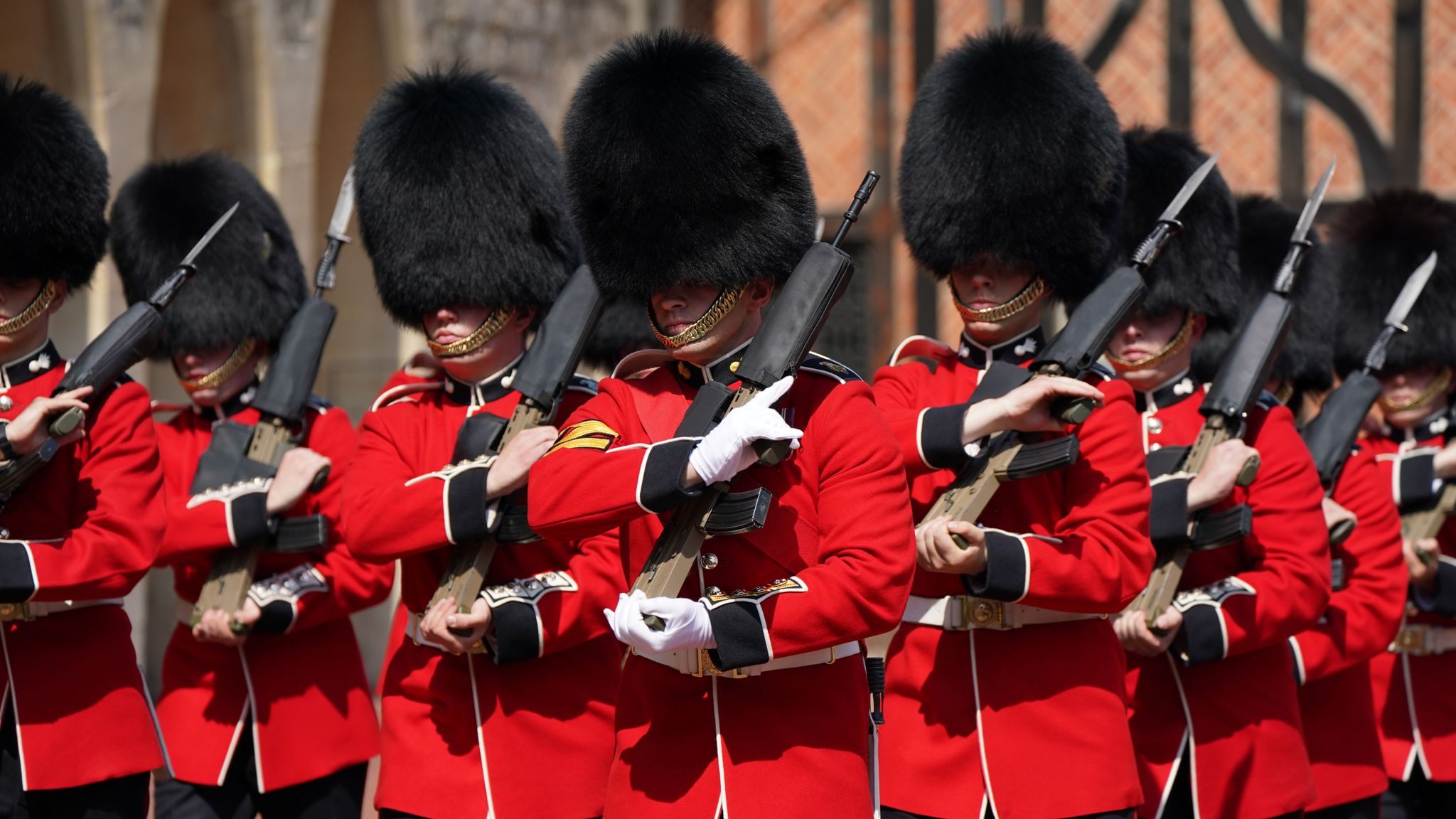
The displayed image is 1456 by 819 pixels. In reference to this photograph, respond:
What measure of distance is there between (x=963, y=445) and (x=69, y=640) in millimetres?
1626

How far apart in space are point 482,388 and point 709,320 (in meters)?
0.95

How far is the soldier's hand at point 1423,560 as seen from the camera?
4.80 meters

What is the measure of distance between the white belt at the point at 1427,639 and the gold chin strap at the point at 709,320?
277 cm

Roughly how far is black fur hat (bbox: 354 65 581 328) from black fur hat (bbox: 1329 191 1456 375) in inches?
101

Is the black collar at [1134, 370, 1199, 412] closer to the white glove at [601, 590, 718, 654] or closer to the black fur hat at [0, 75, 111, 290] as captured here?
the white glove at [601, 590, 718, 654]

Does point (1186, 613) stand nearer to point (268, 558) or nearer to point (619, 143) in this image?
point (619, 143)

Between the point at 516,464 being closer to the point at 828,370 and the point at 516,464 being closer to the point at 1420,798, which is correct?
the point at 828,370

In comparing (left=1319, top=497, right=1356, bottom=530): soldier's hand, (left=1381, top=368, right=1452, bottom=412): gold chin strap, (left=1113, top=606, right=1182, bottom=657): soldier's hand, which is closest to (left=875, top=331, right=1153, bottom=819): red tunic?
(left=1113, top=606, right=1182, bottom=657): soldier's hand

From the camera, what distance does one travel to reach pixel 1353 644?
4.27 meters

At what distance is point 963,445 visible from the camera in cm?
323

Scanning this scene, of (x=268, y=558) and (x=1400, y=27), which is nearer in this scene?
(x=268, y=558)

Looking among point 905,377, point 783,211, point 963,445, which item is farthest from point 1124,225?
point 783,211

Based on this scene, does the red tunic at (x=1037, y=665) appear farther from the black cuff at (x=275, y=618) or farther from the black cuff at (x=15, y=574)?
the black cuff at (x=15, y=574)

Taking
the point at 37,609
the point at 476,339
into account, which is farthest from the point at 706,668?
the point at 37,609
